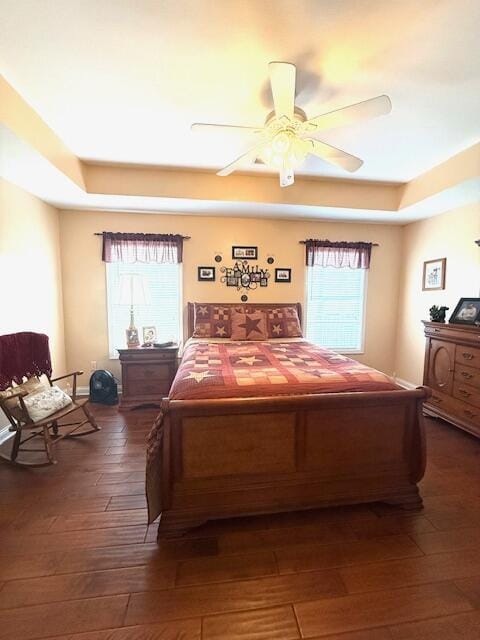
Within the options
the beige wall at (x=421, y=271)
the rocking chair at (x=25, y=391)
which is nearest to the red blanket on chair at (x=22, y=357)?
the rocking chair at (x=25, y=391)

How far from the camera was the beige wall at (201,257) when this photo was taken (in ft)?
12.7

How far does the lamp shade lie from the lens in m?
3.58

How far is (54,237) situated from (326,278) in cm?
365

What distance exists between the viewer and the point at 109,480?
2.18m

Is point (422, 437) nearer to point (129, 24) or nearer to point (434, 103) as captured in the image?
point (434, 103)

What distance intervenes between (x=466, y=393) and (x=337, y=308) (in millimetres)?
1942

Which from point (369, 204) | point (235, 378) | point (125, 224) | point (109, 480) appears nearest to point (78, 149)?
point (125, 224)

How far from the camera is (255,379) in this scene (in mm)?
1998

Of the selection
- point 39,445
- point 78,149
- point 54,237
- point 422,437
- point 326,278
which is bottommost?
point 39,445

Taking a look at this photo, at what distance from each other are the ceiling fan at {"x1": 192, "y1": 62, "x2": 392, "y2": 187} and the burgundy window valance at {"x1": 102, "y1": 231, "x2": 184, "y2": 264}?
1850mm

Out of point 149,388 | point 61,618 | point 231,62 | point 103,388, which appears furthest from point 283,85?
point 103,388

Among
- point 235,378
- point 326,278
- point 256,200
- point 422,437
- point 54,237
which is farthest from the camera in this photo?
point 326,278

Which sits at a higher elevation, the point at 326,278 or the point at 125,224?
the point at 125,224

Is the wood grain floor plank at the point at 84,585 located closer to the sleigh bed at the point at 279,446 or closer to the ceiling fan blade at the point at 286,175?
the sleigh bed at the point at 279,446
